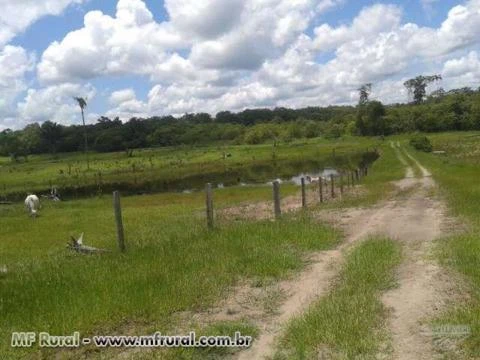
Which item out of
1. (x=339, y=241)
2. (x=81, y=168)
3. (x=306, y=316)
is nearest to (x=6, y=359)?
(x=306, y=316)

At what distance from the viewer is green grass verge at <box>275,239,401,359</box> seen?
6.89m

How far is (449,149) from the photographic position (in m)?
97.9

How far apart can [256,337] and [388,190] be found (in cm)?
2680

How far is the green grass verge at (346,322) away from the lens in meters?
6.89

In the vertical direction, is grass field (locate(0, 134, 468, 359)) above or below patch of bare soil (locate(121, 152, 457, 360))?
above

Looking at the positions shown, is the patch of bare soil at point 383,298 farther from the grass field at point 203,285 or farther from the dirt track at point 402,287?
the grass field at point 203,285

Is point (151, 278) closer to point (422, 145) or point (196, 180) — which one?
point (196, 180)

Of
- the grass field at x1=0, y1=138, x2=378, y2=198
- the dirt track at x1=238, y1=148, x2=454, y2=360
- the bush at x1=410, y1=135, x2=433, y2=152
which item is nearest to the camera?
the dirt track at x1=238, y1=148, x2=454, y2=360

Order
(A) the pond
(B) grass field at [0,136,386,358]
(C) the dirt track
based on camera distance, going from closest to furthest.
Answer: (C) the dirt track, (B) grass field at [0,136,386,358], (A) the pond

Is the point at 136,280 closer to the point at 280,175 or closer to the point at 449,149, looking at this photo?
the point at 280,175

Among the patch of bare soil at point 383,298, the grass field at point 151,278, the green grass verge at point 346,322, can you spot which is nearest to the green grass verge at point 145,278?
the grass field at point 151,278

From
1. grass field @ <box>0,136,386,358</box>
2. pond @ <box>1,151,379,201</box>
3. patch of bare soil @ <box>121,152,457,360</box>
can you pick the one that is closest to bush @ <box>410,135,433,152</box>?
pond @ <box>1,151,379,201</box>

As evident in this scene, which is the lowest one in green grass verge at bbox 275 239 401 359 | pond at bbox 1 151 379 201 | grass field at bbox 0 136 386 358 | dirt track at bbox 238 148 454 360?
pond at bbox 1 151 379 201

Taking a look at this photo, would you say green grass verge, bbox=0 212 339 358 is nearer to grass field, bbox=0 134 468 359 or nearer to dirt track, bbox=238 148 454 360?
grass field, bbox=0 134 468 359
